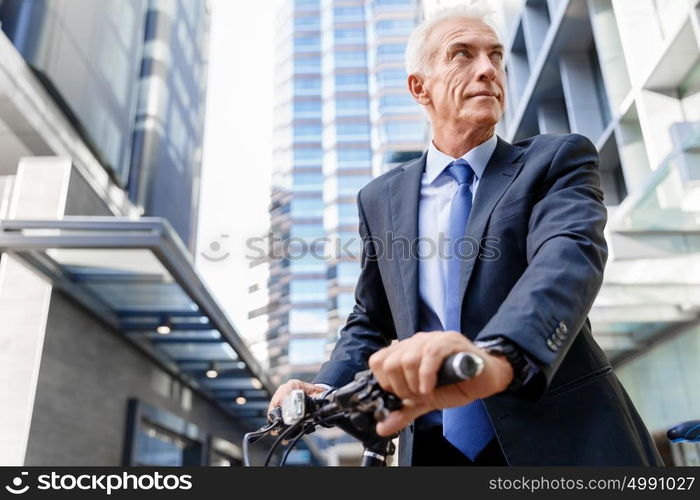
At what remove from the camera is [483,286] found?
1401 mm

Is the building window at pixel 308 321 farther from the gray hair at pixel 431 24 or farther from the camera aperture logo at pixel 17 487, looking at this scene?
the camera aperture logo at pixel 17 487

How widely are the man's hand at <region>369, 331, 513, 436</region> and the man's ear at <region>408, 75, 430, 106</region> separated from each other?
113 centimetres

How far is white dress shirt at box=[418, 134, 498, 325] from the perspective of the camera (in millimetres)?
1579

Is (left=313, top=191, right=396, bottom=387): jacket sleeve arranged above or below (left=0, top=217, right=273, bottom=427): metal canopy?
below

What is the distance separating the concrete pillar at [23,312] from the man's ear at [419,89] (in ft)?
27.5

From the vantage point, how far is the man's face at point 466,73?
5.46 feet

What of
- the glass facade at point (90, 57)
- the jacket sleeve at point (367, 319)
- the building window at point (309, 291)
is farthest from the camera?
the building window at point (309, 291)

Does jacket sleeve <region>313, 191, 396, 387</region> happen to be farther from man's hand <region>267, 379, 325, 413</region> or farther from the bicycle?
the bicycle

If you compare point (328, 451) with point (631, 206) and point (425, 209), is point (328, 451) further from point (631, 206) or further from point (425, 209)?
point (425, 209)

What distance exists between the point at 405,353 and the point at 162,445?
14213 millimetres

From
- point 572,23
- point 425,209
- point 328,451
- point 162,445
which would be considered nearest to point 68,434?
point 162,445
